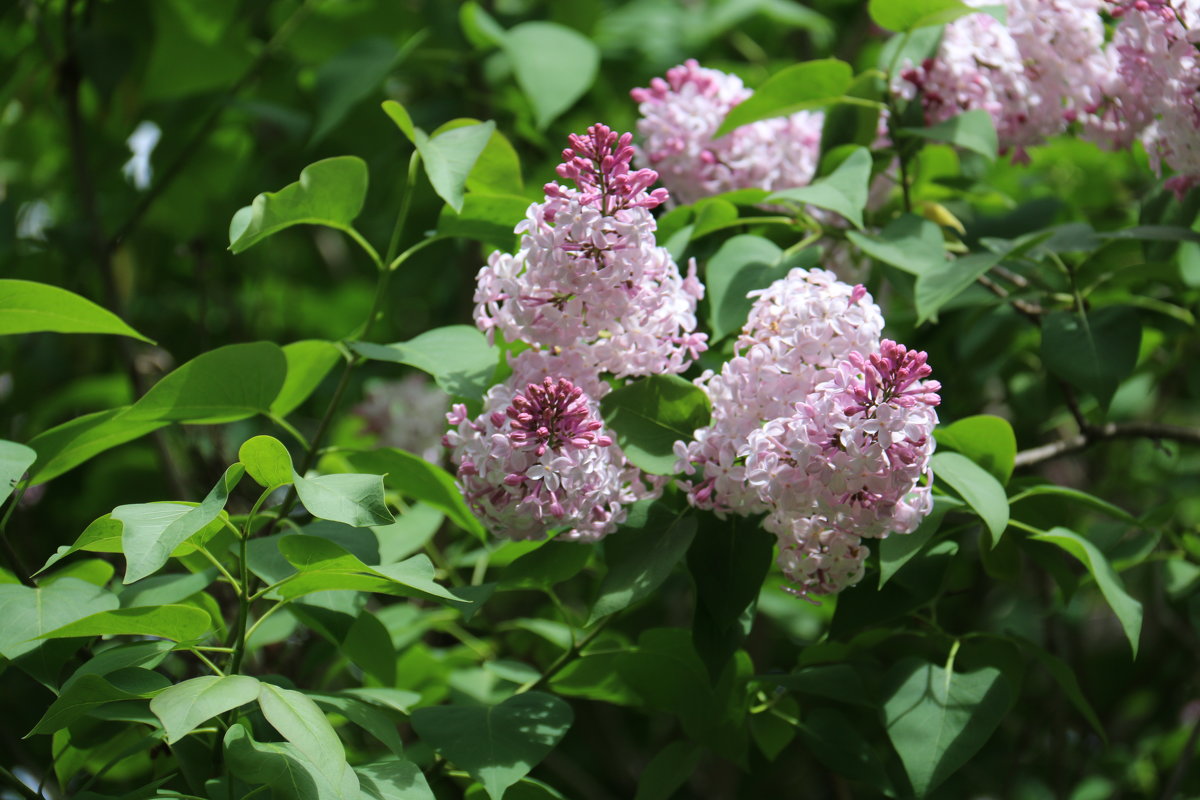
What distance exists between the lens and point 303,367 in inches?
44.8

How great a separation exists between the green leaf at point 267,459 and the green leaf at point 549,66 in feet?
2.81

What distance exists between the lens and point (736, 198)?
4.02 feet

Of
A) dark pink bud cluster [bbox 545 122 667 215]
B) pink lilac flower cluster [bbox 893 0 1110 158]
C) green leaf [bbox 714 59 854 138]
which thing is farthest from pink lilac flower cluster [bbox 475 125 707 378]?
pink lilac flower cluster [bbox 893 0 1110 158]

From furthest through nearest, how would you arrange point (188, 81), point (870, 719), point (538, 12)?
point (538, 12), point (188, 81), point (870, 719)

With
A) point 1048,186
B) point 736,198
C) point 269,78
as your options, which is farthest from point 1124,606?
point 269,78

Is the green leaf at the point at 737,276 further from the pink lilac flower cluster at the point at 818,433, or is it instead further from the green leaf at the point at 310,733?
the green leaf at the point at 310,733

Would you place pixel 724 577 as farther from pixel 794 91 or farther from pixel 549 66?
pixel 549 66

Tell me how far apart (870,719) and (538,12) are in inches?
58.6

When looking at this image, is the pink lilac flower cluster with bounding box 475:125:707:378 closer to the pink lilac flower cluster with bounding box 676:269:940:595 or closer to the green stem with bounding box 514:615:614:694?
the pink lilac flower cluster with bounding box 676:269:940:595

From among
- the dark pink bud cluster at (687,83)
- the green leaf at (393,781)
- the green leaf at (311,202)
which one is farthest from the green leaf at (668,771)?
the dark pink bud cluster at (687,83)

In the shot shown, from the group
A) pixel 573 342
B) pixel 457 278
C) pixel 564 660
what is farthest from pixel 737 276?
pixel 457 278

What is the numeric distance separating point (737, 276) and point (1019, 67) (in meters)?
0.50

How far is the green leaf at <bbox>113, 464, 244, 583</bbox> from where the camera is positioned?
0.71 meters

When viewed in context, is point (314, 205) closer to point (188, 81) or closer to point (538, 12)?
point (188, 81)
